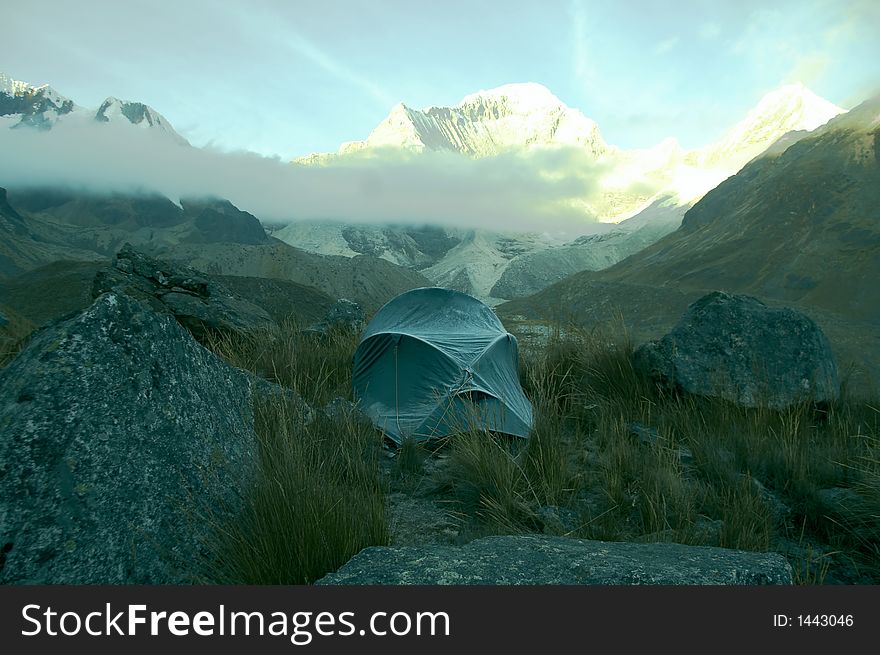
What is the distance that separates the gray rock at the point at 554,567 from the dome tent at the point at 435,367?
112 inches

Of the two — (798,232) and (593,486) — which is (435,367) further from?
(798,232)

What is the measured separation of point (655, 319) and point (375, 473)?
9000cm

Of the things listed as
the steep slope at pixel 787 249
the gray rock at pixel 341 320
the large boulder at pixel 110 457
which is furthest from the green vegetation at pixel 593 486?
the steep slope at pixel 787 249

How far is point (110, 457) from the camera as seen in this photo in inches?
94.2

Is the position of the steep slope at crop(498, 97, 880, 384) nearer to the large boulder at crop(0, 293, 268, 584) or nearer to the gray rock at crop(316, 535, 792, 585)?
the gray rock at crop(316, 535, 792, 585)

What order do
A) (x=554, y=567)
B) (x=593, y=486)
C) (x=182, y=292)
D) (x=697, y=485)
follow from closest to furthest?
Result: (x=554, y=567) → (x=697, y=485) → (x=593, y=486) → (x=182, y=292)

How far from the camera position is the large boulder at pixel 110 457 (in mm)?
2150

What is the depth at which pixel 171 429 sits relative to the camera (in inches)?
Answer: 107

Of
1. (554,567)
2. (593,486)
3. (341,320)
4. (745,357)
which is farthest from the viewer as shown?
(341,320)

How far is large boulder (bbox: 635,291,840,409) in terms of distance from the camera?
6059mm

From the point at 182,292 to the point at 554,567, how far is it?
9.88 metres

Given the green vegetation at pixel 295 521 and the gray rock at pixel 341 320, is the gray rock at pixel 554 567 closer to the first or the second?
the green vegetation at pixel 295 521

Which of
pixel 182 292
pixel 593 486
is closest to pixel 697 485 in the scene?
pixel 593 486

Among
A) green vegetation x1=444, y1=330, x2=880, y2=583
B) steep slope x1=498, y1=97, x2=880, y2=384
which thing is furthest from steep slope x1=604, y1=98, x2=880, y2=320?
green vegetation x1=444, y1=330, x2=880, y2=583
